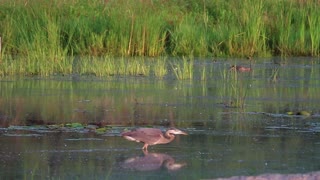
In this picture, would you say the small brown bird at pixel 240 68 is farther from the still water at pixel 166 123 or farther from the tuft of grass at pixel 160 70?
the tuft of grass at pixel 160 70

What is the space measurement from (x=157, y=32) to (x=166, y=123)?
7.34 metres

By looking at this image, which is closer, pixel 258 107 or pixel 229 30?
pixel 258 107

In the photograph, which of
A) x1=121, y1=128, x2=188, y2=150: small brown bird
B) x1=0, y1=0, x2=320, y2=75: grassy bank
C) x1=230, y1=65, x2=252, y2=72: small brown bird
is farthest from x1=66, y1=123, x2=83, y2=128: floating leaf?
x1=0, y1=0, x2=320, y2=75: grassy bank

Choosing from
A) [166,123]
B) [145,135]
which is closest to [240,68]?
[166,123]

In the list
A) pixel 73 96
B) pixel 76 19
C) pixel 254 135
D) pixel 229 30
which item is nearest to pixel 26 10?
pixel 76 19

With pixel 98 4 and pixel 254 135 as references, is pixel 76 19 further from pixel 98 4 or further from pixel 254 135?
pixel 254 135

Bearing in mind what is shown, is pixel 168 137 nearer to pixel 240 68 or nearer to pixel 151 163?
pixel 151 163

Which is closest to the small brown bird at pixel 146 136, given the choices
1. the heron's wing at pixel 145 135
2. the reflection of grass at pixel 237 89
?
the heron's wing at pixel 145 135

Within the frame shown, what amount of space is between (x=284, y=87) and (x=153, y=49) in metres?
4.36

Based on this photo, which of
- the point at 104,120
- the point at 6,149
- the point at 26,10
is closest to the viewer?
the point at 6,149

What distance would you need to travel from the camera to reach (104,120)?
9.50m

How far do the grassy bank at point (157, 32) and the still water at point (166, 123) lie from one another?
224 cm

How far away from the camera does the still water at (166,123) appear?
23.1 ft

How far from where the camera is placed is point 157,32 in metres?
16.5
